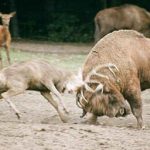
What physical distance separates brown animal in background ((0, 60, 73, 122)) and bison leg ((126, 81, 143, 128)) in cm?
85

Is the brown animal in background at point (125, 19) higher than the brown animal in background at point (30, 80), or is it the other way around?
the brown animal in background at point (30, 80)

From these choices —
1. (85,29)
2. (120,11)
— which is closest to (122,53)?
(120,11)

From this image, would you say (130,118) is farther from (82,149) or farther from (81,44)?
(81,44)

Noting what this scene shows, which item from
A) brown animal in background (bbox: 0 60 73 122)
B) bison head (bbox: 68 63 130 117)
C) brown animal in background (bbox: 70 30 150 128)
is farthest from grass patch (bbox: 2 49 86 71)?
bison head (bbox: 68 63 130 117)

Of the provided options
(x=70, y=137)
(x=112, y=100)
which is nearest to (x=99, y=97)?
(x=112, y=100)

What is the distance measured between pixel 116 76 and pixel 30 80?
1285mm

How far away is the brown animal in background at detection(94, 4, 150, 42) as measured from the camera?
22.4 metres

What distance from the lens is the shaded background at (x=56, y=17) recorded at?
26.6 meters

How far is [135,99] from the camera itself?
8.84m

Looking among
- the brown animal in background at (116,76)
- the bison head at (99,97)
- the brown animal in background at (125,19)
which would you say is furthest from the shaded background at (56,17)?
the bison head at (99,97)

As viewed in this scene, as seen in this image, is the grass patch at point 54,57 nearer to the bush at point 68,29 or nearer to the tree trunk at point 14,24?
the bush at point 68,29

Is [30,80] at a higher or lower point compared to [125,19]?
higher

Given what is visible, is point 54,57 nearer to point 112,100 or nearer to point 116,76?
point 116,76

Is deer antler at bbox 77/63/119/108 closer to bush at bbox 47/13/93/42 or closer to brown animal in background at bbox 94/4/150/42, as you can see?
brown animal in background at bbox 94/4/150/42
